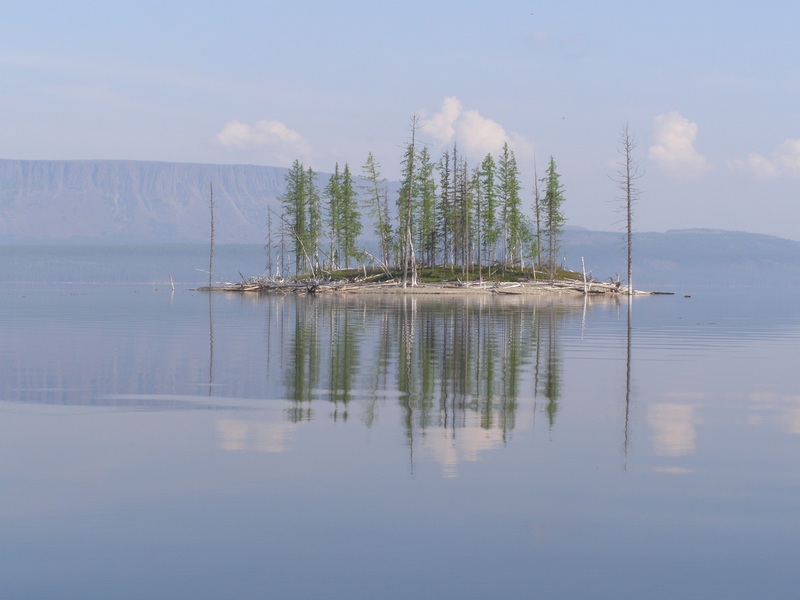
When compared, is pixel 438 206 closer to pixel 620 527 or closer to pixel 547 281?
pixel 547 281

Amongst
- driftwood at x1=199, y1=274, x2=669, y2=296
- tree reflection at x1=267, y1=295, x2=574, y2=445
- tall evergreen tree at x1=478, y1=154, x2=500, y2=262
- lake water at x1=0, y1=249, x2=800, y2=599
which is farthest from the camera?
tall evergreen tree at x1=478, y1=154, x2=500, y2=262

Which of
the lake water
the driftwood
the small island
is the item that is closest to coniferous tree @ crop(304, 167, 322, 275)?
the small island

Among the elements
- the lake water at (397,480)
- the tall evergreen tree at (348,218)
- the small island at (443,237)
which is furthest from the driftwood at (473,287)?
the lake water at (397,480)

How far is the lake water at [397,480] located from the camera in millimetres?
9758

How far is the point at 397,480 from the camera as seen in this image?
43.3 ft

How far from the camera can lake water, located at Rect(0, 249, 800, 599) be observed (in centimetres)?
976

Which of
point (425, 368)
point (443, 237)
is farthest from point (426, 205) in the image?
point (425, 368)

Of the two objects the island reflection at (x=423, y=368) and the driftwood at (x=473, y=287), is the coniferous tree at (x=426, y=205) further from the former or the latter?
the island reflection at (x=423, y=368)

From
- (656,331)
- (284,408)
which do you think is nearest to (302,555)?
(284,408)

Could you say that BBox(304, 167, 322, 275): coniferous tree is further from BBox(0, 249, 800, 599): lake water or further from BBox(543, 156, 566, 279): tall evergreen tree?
BBox(0, 249, 800, 599): lake water

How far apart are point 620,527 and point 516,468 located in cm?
287

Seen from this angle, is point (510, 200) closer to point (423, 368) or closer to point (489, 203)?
point (489, 203)

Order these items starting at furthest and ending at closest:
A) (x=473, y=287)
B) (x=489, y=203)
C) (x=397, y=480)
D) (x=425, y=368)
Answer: (x=489, y=203)
(x=473, y=287)
(x=425, y=368)
(x=397, y=480)

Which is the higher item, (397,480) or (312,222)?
(312,222)
